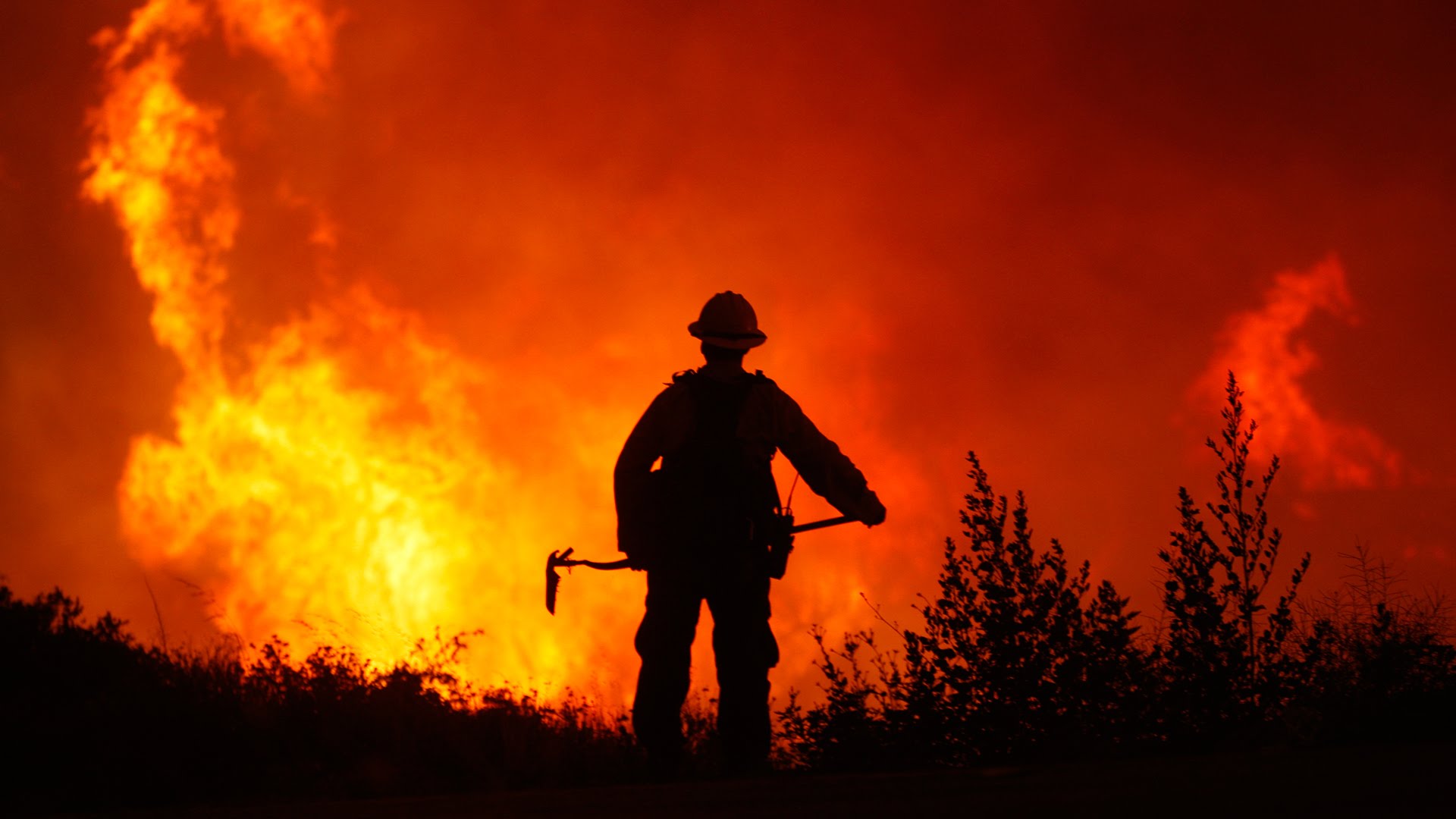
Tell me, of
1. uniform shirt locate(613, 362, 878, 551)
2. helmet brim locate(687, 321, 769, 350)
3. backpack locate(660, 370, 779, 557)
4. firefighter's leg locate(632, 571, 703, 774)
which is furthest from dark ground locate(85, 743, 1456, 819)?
helmet brim locate(687, 321, 769, 350)

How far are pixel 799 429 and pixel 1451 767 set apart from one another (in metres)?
3.80

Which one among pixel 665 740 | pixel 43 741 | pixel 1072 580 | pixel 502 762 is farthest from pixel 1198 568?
pixel 43 741

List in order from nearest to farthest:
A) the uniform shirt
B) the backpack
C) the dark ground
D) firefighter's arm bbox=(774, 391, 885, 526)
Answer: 1. the dark ground
2. the backpack
3. the uniform shirt
4. firefighter's arm bbox=(774, 391, 885, 526)

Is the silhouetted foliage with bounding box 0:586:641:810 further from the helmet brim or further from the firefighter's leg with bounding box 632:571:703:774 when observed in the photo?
the helmet brim

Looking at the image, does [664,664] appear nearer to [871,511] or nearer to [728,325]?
[871,511]

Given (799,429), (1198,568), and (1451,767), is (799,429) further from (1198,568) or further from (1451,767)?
A: (1451,767)

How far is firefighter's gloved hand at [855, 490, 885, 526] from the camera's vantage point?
666cm

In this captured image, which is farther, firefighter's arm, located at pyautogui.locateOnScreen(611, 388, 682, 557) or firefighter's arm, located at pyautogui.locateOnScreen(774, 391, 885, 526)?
firefighter's arm, located at pyautogui.locateOnScreen(774, 391, 885, 526)

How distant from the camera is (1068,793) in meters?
3.17

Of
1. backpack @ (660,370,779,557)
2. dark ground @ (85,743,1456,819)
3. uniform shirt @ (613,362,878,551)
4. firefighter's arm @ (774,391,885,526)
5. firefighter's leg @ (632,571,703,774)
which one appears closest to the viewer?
dark ground @ (85,743,1456,819)

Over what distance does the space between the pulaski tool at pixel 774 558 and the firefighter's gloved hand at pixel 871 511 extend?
73 mm

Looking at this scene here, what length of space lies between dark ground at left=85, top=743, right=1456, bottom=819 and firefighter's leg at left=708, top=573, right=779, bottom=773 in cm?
194

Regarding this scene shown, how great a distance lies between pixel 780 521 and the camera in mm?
6465

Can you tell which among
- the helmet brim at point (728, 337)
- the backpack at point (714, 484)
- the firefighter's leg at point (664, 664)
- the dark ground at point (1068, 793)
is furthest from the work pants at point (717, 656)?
the dark ground at point (1068, 793)
